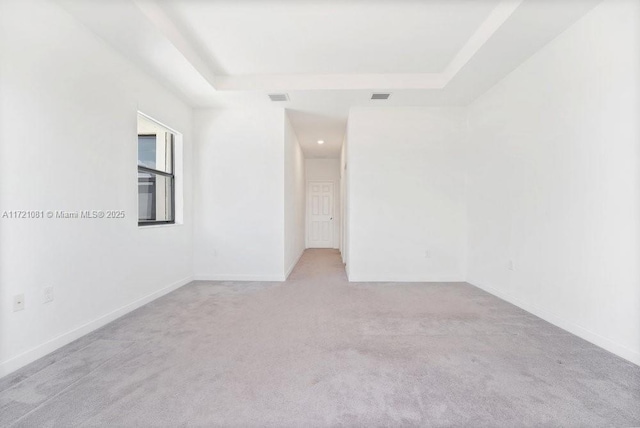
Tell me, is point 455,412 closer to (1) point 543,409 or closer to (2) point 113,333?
(1) point 543,409

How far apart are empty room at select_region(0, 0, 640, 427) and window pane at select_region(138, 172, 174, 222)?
0.04 metres

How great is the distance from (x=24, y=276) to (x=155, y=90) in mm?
2423

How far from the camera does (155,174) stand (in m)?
3.58

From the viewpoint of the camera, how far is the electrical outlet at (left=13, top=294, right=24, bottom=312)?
1805 millimetres

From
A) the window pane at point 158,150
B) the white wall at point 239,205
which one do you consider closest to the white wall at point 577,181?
the white wall at point 239,205

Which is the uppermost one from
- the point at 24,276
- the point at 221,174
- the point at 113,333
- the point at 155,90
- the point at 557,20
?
the point at 557,20

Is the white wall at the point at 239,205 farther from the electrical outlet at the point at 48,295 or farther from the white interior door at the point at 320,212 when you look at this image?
Answer: the white interior door at the point at 320,212

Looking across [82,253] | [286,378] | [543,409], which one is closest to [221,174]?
[82,253]

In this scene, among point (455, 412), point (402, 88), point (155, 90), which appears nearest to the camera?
point (455, 412)

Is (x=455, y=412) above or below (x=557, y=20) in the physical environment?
below

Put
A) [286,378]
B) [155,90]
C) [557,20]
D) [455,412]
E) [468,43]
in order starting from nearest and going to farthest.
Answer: [455,412] < [286,378] < [557,20] < [468,43] < [155,90]

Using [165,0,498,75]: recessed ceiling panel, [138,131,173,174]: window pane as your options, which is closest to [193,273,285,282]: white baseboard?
[138,131,173,174]: window pane

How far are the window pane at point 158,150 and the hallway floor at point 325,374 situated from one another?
1947 millimetres

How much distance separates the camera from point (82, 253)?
2322 millimetres
